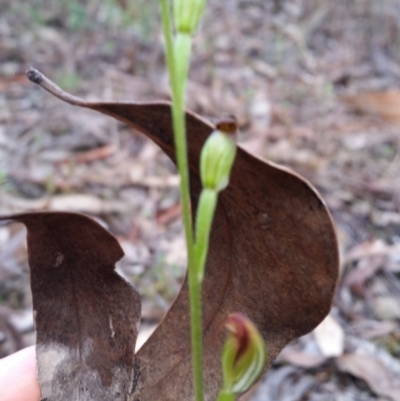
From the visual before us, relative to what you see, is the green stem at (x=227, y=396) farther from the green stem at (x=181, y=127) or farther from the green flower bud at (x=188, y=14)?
the green flower bud at (x=188, y=14)

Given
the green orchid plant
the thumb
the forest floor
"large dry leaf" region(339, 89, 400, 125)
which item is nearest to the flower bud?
the green orchid plant

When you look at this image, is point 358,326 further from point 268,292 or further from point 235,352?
point 235,352

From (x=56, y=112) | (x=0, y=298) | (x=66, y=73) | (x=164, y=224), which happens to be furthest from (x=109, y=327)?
(x=66, y=73)

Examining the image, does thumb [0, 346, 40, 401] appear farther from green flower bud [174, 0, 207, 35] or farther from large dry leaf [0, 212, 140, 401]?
green flower bud [174, 0, 207, 35]

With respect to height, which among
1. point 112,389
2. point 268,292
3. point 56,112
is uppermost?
point 268,292

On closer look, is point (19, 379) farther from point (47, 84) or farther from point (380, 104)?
point (380, 104)

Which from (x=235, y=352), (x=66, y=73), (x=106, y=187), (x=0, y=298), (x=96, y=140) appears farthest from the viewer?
(x=66, y=73)

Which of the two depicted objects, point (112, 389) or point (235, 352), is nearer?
point (235, 352)

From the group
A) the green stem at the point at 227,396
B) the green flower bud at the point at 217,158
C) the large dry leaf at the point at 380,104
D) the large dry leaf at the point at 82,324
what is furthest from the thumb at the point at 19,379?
the large dry leaf at the point at 380,104
